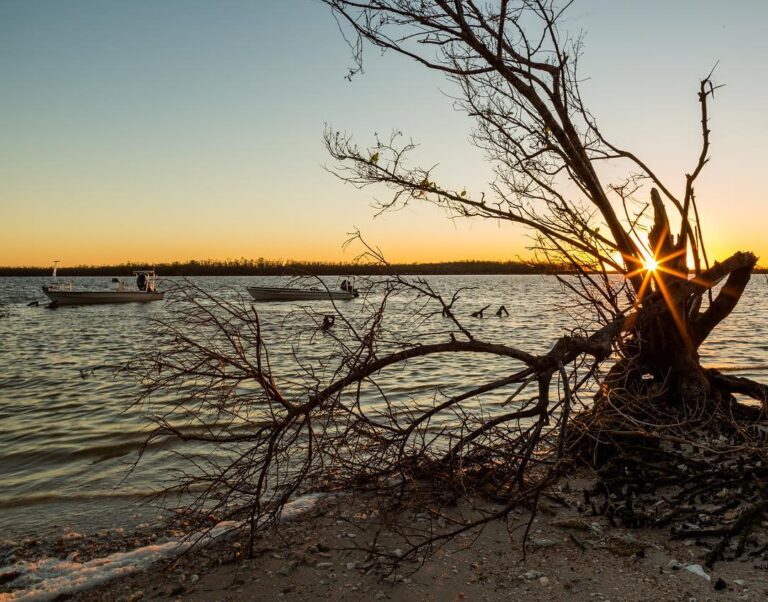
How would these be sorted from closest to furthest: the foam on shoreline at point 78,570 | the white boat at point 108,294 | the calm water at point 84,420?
the foam on shoreline at point 78,570 → the calm water at point 84,420 → the white boat at point 108,294

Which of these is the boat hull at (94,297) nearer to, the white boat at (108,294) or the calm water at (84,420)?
the white boat at (108,294)

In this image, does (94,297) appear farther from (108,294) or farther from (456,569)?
(456,569)

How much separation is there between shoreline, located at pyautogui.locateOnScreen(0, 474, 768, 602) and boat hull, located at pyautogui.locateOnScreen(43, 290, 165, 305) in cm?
4205

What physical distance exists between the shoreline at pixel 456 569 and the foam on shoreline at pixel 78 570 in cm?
3

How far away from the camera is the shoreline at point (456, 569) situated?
375 cm

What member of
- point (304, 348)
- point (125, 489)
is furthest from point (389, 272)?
point (304, 348)

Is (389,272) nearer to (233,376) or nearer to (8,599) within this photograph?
(233,376)

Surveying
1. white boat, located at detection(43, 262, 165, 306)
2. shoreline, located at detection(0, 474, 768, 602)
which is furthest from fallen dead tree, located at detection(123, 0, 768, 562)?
white boat, located at detection(43, 262, 165, 306)

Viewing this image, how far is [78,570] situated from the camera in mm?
4645

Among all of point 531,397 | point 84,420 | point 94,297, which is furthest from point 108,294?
point 531,397

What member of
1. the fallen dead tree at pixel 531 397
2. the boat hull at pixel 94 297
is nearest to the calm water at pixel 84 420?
the fallen dead tree at pixel 531 397

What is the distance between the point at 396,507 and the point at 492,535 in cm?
85

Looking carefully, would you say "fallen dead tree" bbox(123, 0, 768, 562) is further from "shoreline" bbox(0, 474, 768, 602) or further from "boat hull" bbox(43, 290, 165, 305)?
"boat hull" bbox(43, 290, 165, 305)

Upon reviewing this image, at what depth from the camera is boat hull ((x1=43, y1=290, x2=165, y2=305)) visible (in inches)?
1689
